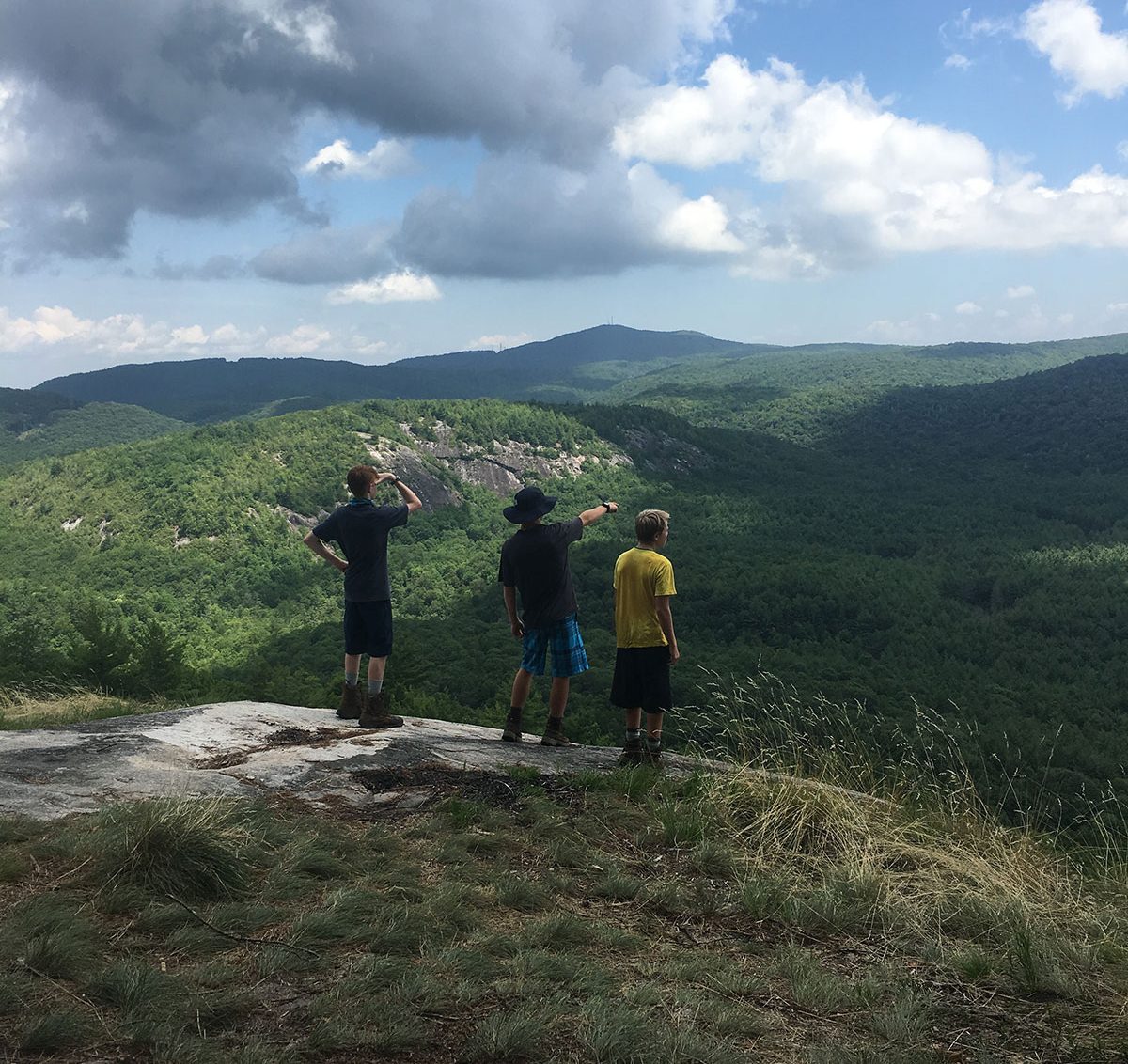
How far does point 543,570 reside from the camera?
783cm

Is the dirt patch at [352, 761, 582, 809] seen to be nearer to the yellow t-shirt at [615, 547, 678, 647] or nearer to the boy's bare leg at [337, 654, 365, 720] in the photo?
the yellow t-shirt at [615, 547, 678, 647]

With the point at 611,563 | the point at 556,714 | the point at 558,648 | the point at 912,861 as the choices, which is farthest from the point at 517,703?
the point at 611,563

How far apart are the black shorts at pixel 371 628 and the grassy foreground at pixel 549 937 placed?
2.44m

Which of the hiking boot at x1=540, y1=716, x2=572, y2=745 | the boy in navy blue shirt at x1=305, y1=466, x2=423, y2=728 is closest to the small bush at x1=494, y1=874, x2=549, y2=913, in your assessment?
the hiking boot at x1=540, y1=716, x2=572, y2=745

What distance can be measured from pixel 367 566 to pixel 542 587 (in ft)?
5.89

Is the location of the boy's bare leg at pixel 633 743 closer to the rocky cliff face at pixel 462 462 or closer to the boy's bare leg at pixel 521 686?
the boy's bare leg at pixel 521 686

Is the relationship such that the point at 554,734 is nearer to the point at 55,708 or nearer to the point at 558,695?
the point at 558,695

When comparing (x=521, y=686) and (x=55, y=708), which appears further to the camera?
(x=55, y=708)

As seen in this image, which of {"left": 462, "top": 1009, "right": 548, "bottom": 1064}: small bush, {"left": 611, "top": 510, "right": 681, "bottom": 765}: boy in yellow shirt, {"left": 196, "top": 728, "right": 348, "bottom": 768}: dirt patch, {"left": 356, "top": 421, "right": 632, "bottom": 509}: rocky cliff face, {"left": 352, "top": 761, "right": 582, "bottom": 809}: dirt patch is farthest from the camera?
{"left": 356, "top": 421, "right": 632, "bottom": 509}: rocky cliff face

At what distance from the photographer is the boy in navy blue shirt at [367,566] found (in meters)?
8.23

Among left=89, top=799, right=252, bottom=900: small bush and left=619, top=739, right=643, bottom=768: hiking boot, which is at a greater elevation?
left=89, top=799, right=252, bottom=900: small bush

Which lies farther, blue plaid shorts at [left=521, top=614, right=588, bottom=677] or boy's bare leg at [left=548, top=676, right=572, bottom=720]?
boy's bare leg at [left=548, top=676, right=572, bottom=720]

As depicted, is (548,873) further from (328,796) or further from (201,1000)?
(201,1000)

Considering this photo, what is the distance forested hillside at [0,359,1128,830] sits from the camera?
35.9 meters
